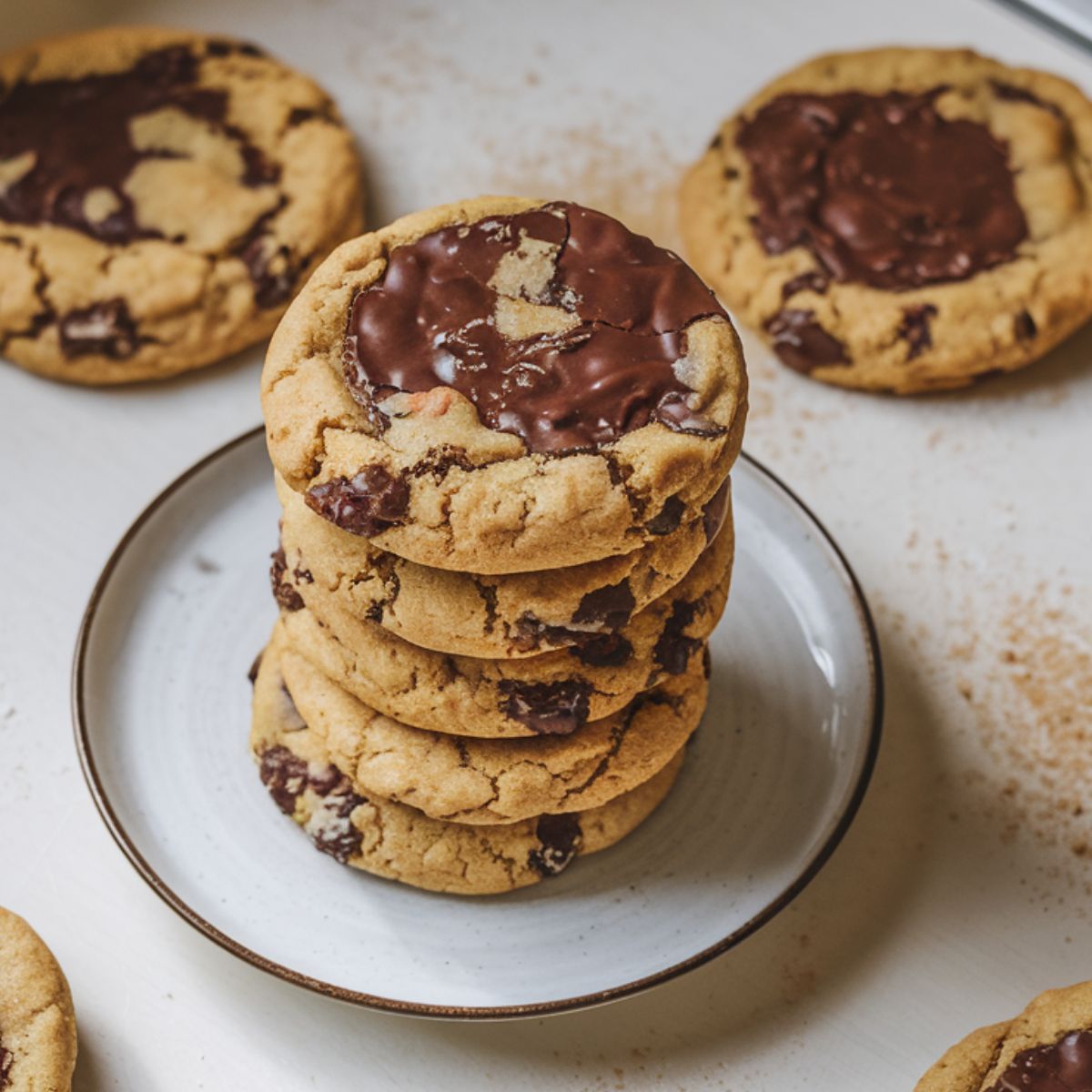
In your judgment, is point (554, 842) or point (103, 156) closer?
point (554, 842)

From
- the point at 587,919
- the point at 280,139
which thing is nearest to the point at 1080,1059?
the point at 587,919

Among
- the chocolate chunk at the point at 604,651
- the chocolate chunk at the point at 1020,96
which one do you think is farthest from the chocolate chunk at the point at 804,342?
the chocolate chunk at the point at 604,651

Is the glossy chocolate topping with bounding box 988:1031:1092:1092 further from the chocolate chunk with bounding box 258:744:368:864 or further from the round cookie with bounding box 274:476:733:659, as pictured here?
the chocolate chunk with bounding box 258:744:368:864

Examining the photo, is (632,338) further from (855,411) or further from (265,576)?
(855,411)

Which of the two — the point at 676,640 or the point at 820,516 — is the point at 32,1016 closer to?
the point at 676,640

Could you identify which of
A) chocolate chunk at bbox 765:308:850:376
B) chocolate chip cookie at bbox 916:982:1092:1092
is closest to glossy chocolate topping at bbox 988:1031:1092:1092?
chocolate chip cookie at bbox 916:982:1092:1092

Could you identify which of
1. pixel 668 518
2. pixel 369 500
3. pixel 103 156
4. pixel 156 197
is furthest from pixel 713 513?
pixel 103 156
